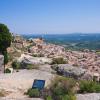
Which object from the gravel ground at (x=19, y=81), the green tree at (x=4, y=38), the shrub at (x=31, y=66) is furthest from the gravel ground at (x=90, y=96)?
the green tree at (x=4, y=38)

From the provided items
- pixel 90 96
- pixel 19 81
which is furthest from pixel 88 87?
pixel 19 81

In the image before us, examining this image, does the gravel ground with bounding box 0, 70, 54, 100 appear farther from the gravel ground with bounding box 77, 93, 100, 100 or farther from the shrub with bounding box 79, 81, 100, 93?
the gravel ground with bounding box 77, 93, 100, 100

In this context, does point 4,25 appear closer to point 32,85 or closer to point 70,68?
point 70,68

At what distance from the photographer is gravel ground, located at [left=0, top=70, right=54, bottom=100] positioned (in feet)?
63.8

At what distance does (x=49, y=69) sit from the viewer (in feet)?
88.1

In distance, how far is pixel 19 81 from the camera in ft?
74.4

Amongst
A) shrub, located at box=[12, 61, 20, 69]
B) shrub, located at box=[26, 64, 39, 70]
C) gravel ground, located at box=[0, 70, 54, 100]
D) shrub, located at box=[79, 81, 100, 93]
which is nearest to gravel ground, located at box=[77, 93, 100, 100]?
shrub, located at box=[79, 81, 100, 93]

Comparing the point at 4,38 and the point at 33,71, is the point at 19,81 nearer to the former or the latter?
the point at 33,71

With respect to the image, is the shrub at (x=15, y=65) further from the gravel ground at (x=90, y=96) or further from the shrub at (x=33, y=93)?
the gravel ground at (x=90, y=96)

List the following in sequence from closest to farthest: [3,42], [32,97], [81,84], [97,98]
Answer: [97,98] < [32,97] < [81,84] < [3,42]

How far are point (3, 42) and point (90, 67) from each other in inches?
367

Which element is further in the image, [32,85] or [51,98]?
[32,85]

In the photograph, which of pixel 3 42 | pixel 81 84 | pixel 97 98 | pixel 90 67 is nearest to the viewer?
pixel 97 98

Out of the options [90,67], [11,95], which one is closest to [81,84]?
[11,95]
